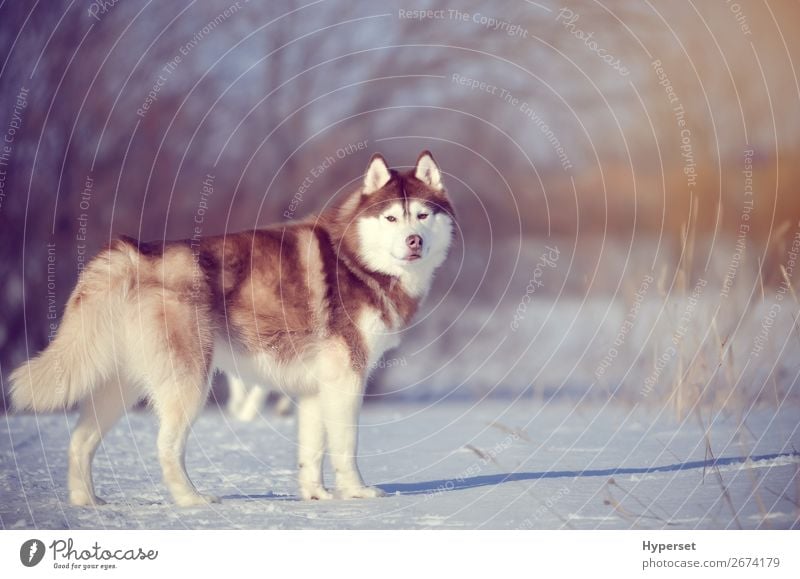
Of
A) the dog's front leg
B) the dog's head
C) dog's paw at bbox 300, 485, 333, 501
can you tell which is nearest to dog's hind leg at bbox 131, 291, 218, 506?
dog's paw at bbox 300, 485, 333, 501

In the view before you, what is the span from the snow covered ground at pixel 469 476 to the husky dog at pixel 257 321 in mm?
433

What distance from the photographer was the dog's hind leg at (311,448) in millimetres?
6531

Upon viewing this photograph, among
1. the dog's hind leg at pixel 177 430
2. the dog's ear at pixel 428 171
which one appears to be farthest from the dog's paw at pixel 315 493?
the dog's ear at pixel 428 171

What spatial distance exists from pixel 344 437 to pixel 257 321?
1.10 meters

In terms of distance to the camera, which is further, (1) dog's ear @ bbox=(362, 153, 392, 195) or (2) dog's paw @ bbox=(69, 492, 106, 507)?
(1) dog's ear @ bbox=(362, 153, 392, 195)

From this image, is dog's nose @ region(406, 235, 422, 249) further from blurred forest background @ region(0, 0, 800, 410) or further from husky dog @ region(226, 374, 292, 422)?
husky dog @ region(226, 374, 292, 422)

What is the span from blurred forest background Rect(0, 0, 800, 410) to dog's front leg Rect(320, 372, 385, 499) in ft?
17.0

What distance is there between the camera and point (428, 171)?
7.38m

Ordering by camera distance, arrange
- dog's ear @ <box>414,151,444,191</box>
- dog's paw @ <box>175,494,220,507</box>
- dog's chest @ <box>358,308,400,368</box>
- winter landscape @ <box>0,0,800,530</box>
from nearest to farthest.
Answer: dog's paw @ <box>175,494,220,507</box> → dog's chest @ <box>358,308,400,368</box> → dog's ear @ <box>414,151,444,191</box> → winter landscape @ <box>0,0,800,530</box>

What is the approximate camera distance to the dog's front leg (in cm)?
641

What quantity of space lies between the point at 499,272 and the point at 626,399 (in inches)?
166

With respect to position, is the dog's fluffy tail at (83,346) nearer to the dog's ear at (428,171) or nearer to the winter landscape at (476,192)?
the winter landscape at (476,192)
